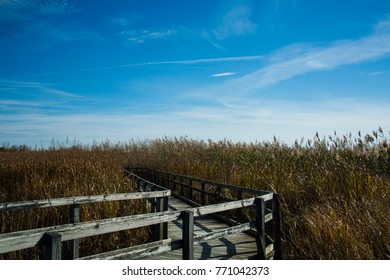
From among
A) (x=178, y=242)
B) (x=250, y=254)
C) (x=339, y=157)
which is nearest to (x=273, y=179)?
(x=339, y=157)

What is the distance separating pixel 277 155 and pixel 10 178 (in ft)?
29.2

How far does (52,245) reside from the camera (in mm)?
3076

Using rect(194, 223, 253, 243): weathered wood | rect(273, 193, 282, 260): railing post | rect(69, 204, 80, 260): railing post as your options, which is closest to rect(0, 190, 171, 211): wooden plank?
rect(69, 204, 80, 260): railing post

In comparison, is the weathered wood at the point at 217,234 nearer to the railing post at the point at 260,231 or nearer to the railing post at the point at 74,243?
the railing post at the point at 260,231

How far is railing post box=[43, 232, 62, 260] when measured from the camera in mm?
3080

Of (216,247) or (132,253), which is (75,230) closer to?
(132,253)

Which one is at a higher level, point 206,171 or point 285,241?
point 206,171

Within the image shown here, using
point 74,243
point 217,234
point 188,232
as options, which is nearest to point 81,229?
point 188,232

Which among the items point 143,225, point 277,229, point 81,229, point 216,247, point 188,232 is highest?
point 81,229

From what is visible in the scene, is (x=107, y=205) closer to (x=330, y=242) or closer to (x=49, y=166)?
(x=330, y=242)

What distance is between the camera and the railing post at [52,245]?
308 cm

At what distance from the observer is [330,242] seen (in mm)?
5180

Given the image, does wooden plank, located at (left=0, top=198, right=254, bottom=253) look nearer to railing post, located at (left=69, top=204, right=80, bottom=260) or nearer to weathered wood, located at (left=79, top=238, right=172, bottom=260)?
weathered wood, located at (left=79, top=238, right=172, bottom=260)
